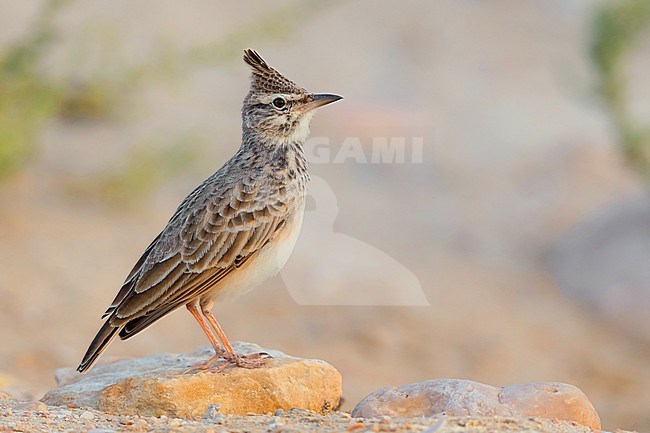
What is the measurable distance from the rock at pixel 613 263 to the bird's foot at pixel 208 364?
20.8ft

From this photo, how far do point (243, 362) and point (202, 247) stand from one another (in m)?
0.67

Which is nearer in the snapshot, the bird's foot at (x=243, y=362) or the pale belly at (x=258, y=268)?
the bird's foot at (x=243, y=362)

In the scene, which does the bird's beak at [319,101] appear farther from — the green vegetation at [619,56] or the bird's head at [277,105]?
the green vegetation at [619,56]

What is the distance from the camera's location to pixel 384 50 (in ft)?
59.6

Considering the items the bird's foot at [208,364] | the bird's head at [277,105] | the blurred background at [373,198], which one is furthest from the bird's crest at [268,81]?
the blurred background at [373,198]

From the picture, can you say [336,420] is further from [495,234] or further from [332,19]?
[332,19]

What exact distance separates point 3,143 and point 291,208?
578 cm

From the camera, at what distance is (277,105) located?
5.86 m

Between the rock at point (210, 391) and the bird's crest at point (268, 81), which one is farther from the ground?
the bird's crest at point (268, 81)

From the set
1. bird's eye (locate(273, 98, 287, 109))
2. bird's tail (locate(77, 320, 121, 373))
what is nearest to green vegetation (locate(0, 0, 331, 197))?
bird's eye (locate(273, 98, 287, 109))

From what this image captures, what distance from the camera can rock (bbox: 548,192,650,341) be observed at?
35.3 ft

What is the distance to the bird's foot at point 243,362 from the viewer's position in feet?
17.8

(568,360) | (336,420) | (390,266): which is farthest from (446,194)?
(336,420)

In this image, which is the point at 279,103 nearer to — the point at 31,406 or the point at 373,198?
the point at 31,406
